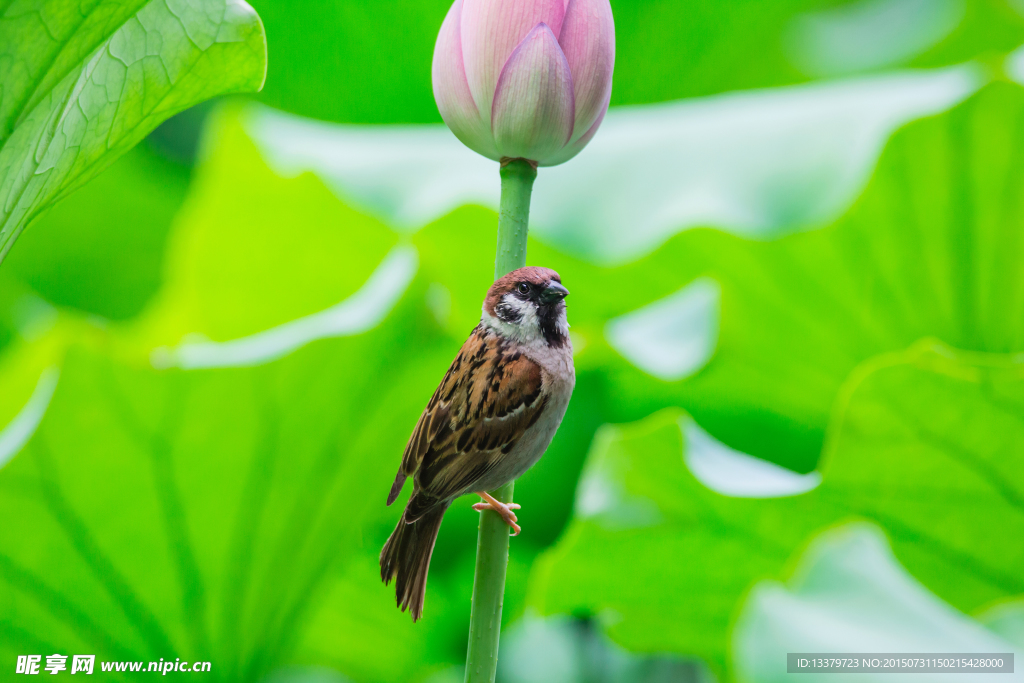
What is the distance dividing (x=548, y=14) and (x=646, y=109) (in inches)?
56.0

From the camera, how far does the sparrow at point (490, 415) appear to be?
0.85ft

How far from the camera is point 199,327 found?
1.55m

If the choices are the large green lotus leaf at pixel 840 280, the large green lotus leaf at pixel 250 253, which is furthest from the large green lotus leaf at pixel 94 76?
the large green lotus leaf at pixel 250 253

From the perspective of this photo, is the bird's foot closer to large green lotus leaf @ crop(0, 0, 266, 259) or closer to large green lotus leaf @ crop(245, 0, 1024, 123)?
large green lotus leaf @ crop(0, 0, 266, 259)

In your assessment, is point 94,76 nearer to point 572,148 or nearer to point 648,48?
point 572,148

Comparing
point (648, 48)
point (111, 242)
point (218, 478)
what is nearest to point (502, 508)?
point (218, 478)

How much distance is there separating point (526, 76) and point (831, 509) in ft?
2.28

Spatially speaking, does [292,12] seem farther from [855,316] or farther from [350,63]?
[855,316]

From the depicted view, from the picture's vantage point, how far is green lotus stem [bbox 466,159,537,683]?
0.22 metres

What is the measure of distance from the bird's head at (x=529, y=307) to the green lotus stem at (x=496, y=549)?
0.04 ft

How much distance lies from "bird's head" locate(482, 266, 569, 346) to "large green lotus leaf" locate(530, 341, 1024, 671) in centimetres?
51

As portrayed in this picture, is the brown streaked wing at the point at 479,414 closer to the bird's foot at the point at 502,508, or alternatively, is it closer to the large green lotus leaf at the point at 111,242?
the bird's foot at the point at 502,508

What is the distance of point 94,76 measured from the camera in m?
0.33

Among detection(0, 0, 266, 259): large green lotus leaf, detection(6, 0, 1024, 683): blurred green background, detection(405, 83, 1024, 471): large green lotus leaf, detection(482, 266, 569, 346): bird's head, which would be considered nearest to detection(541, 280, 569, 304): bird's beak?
detection(482, 266, 569, 346): bird's head
